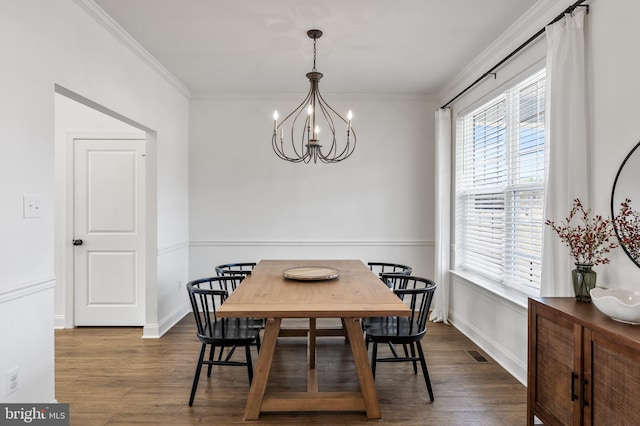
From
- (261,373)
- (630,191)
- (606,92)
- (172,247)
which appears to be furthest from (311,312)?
(172,247)

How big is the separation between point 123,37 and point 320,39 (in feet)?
5.21

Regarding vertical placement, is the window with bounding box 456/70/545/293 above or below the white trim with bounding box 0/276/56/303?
above

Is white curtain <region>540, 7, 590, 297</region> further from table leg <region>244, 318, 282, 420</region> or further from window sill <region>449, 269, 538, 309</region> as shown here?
table leg <region>244, 318, 282, 420</region>

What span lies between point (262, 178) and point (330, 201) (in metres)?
0.89

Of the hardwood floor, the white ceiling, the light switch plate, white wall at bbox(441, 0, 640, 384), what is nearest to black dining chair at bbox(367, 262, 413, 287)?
the hardwood floor

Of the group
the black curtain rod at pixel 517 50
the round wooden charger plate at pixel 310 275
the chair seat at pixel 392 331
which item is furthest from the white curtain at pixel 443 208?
the round wooden charger plate at pixel 310 275

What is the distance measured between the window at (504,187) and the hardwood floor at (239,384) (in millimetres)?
829

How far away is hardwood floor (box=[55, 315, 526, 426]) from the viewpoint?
234 cm

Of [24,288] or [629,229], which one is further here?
[24,288]

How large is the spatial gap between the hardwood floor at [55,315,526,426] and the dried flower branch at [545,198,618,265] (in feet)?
3.58

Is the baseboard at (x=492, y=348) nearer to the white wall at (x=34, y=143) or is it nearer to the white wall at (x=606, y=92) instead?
the white wall at (x=606, y=92)

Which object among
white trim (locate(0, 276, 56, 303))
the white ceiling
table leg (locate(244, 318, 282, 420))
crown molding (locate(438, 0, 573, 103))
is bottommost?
table leg (locate(244, 318, 282, 420))

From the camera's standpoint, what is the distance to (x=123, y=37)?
303cm

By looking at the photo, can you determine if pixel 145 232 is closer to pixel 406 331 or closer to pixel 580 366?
pixel 406 331
